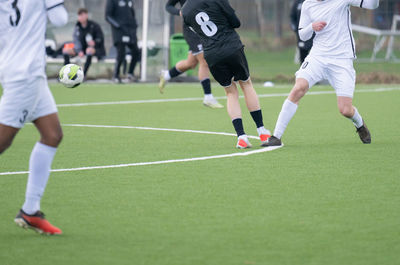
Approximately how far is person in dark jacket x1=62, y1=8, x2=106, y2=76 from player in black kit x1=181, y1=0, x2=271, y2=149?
1260cm

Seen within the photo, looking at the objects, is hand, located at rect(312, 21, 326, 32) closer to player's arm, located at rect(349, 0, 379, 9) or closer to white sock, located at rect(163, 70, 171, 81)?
player's arm, located at rect(349, 0, 379, 9)

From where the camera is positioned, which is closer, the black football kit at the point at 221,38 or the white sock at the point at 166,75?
the black football kit at the point at 221,38

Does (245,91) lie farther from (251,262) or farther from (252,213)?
(251,262)

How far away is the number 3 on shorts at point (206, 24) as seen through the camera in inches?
396

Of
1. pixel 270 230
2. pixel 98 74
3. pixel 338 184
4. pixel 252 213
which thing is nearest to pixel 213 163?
pixel 338 184

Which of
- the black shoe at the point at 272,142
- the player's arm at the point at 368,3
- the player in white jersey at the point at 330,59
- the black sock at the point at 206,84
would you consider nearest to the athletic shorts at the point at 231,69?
the player in white jersey at the point at 330,59

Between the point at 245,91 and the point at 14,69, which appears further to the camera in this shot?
the point at 245,91

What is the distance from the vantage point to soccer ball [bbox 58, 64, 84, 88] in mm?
9305

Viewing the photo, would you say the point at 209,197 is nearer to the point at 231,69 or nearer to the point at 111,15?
the point at 231,69

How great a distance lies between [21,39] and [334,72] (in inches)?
197

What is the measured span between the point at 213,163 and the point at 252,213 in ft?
8.07

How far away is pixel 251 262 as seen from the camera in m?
5.11

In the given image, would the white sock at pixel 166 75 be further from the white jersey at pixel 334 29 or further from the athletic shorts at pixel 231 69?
the white jersey at pixel 334 29

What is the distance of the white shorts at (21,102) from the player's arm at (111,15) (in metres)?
16.3
